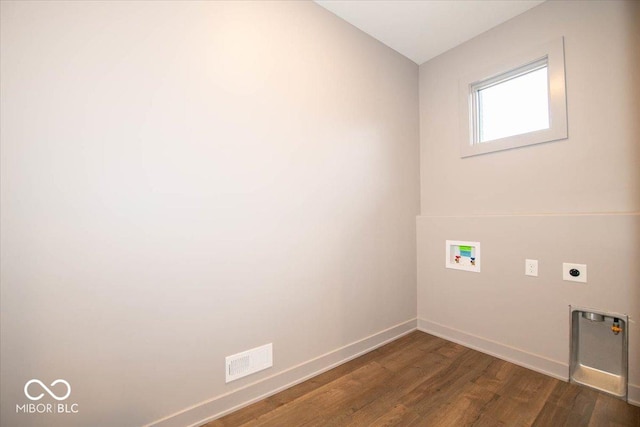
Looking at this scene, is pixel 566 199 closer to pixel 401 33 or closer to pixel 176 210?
pixel 401 33

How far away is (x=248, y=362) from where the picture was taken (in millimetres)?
1587

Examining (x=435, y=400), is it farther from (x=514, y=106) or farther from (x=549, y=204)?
(x=514, y=106)

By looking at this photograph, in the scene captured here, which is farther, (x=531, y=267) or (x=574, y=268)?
(x=531, y=267)

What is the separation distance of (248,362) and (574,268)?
216cm

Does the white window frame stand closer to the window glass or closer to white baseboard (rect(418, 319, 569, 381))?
the window glass

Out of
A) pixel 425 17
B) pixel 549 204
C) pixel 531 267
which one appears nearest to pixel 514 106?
pixel 549 204

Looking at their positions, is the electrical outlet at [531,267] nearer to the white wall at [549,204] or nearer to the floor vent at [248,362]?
A: the white wall at [549,204]

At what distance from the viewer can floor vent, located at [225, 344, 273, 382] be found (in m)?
1.52

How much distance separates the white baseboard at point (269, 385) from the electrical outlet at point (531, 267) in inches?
45.5

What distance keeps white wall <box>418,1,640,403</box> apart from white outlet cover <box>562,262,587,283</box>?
0.03 metres

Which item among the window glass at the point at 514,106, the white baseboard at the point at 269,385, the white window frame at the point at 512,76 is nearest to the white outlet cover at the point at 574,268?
the white window frame at the point at 512,76

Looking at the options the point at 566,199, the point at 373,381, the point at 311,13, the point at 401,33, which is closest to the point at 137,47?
the point at 311,13

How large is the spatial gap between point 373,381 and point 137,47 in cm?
234

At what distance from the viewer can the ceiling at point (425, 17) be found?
6.55 ft
